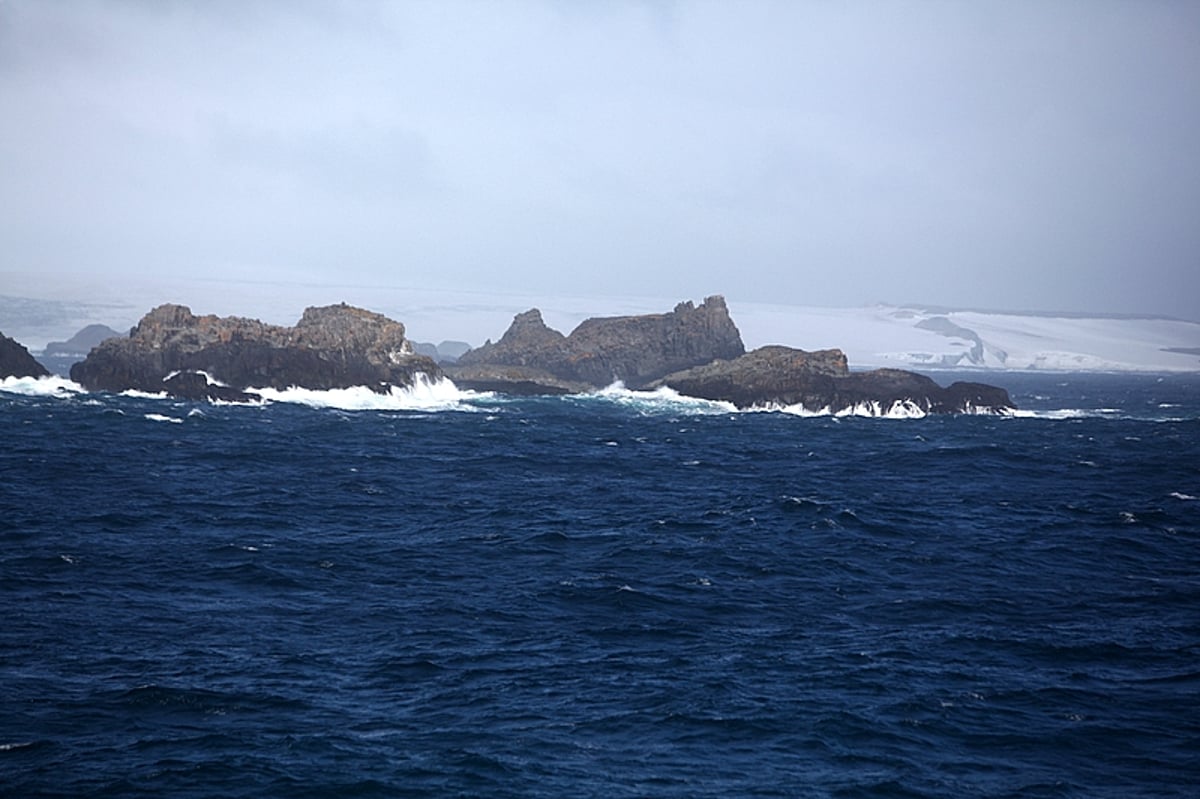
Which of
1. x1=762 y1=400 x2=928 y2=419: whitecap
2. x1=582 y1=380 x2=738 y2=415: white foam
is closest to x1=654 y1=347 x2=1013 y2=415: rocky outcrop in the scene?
x1=762 y1=400 x2=928 y2=419: whitecap

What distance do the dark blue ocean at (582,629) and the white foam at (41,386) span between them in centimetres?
4033

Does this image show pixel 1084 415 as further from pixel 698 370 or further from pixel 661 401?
pixel 661 401

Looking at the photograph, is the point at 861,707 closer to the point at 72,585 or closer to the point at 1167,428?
the point at 72,585

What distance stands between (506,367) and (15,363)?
6319 centimetres

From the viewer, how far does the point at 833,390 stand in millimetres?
126125

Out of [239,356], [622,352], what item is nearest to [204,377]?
[239,356]

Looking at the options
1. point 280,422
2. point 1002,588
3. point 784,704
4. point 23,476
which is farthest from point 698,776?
point 280,422

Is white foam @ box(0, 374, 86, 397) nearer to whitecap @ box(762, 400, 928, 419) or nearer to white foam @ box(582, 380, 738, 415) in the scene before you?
white foam @ box(582, 380, 738, 415)

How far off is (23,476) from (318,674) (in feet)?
126

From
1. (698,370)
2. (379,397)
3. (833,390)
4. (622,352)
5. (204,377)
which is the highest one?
(622,352)

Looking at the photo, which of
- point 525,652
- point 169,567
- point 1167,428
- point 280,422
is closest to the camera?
point 525,652

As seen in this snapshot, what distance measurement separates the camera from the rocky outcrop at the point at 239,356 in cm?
11500

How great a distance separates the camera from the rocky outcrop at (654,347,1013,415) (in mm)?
125312

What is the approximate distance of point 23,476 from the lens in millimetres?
60562
